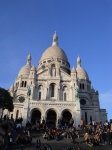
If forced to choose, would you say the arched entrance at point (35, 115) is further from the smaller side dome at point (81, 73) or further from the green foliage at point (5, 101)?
the smaller side dome at point (81, 73)

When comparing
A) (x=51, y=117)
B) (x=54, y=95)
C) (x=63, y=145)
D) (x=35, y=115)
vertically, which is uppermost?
(x=54, y=95)

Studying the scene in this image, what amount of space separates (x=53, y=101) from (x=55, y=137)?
54.3 feet

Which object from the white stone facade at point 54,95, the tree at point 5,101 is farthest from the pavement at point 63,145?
the tree at point 5,101

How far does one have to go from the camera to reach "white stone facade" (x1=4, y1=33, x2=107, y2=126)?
42.0 meters

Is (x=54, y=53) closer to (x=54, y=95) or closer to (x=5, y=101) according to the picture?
(x=54, y=95)

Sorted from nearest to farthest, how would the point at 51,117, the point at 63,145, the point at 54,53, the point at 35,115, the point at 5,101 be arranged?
the point at 63,145
the point at 5,101
the point at 51,117
the point at 35,115
the point at 54,53

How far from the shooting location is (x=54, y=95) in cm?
4656

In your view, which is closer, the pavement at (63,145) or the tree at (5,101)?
the pavement at (63,145)

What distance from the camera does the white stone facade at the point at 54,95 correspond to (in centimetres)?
4197

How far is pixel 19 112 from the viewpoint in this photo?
48031mm

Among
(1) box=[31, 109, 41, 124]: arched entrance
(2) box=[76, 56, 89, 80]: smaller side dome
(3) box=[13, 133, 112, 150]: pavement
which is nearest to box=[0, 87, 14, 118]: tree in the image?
(1) box=[31, 109, 41, 124]: arched entrance

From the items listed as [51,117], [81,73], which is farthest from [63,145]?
[81,73]

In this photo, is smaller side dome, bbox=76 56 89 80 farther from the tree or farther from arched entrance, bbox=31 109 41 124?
the tree

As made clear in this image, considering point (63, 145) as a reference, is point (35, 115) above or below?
above
